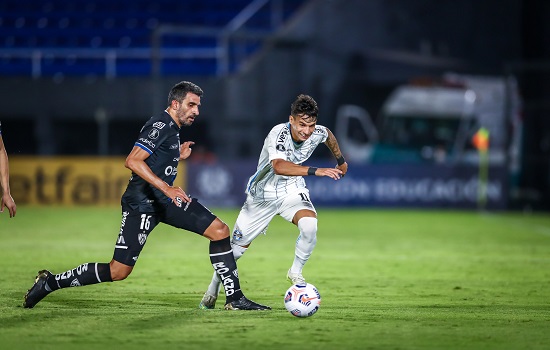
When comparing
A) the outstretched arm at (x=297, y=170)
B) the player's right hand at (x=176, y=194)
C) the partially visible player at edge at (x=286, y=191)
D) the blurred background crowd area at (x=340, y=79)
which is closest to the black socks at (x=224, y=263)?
the partially visible player at edge at (x=286, y=191)

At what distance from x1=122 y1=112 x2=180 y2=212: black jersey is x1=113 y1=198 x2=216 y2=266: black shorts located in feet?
0.25

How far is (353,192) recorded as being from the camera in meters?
28.8

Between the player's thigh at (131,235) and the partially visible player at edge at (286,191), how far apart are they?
95 centimetres

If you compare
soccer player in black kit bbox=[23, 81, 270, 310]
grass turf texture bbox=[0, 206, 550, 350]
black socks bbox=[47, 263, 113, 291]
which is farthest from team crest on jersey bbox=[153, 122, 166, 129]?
grass turf texture bbox=[0, 206, 550, 350]

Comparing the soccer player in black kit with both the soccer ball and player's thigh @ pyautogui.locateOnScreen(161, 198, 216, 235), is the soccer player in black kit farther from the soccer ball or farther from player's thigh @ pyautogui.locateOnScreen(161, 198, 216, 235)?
the soccer ball

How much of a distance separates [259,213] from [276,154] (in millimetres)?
706

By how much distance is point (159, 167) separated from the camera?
9.11 metres

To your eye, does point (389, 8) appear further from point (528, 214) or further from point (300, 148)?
point (300, 148)

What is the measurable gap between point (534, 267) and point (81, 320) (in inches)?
318

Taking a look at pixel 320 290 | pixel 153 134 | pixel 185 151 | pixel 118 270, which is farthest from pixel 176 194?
pixel 320 290

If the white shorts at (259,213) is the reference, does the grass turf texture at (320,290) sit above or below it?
below

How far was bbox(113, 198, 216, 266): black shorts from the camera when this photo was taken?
908 cm

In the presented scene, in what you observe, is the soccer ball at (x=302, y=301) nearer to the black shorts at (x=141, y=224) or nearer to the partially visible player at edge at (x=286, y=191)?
the partially visible player at edge at (x=286, y=191)

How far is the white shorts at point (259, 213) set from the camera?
32.9 feet
